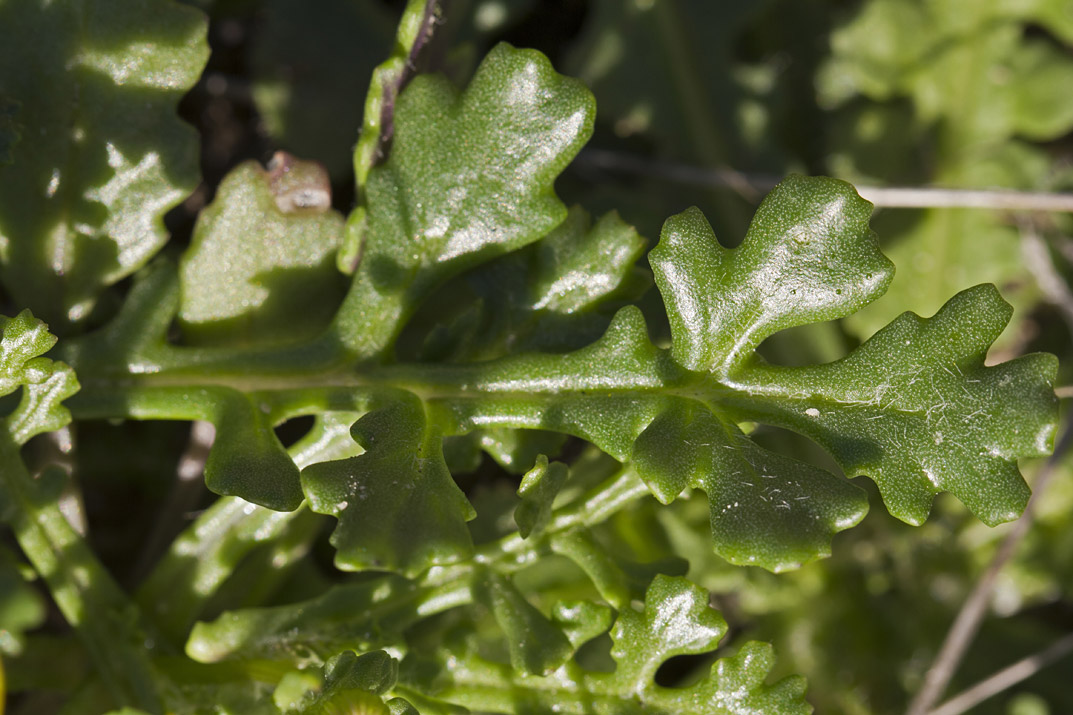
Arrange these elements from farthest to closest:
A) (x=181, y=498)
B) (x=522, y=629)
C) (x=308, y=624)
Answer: (x=181, y=498) → (x=308, y=624) → (x=522, y=629)

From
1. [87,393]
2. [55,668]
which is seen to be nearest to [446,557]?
[87,393]

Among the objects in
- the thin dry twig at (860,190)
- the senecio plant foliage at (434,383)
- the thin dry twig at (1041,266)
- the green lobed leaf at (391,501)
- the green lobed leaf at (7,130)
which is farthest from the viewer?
the thin dry twig at (1041,266)

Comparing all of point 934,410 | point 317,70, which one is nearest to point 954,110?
point 934,410

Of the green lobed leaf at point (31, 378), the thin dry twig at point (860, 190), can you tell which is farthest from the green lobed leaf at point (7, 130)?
the thin dry twig at point (860, 190)

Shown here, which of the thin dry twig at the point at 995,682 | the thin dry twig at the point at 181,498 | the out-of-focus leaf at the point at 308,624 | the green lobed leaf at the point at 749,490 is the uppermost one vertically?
the green lobed leaf at the point at 749,490

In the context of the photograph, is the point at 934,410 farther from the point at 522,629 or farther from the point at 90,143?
the point at 90,143

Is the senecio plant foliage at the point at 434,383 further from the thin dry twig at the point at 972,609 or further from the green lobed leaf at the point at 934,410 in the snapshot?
the thin dry twig at the point at 972,609
